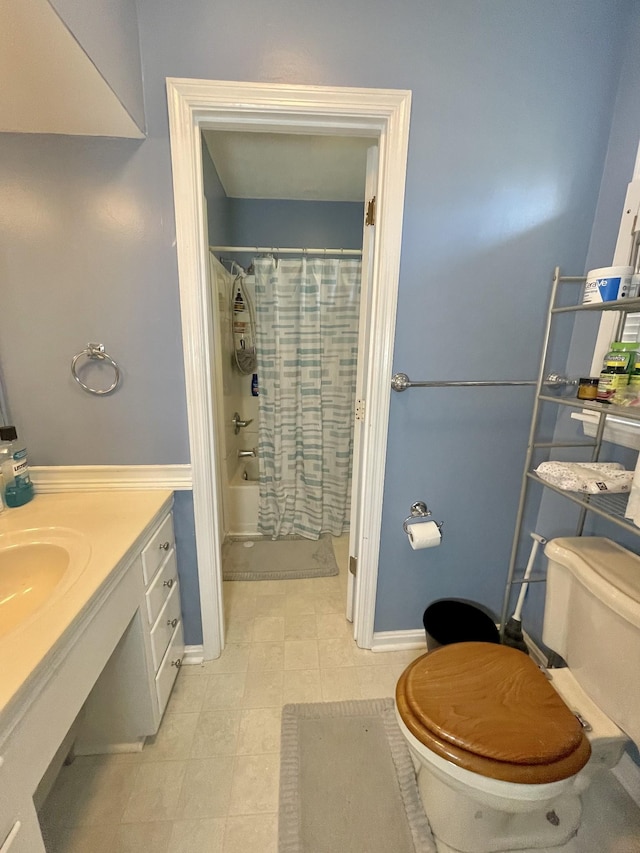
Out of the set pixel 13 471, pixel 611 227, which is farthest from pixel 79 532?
pixel 611 227

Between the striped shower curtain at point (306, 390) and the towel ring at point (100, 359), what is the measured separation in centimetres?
111

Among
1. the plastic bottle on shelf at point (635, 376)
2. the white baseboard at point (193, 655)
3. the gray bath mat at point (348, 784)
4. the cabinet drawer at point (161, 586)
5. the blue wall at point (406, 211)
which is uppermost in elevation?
the blue wall at point (406, 211)

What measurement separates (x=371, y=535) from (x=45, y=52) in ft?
5.33

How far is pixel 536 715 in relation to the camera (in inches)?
33.4

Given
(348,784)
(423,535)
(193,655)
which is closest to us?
(348,784)

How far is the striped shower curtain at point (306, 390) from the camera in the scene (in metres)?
2.16

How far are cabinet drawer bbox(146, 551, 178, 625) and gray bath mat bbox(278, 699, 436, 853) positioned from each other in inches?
25.1

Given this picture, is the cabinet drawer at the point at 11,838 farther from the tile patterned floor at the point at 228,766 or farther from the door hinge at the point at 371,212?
the door hinge at the point at 371,212

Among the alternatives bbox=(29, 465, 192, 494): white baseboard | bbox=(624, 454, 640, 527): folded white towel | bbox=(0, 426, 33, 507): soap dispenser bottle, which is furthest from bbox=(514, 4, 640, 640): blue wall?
bbox=(0, 426, 33, 507): soap dispenser bottle

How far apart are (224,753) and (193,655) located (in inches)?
16.4

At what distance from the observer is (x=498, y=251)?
1194 mm

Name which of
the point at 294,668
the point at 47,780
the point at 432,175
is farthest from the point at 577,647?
the point at 47,780

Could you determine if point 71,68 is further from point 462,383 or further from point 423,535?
point 423,535

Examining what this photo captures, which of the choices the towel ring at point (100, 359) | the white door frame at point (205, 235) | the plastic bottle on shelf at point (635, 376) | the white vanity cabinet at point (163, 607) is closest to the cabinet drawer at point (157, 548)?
the white vanity cabinet at point (163, 607)
